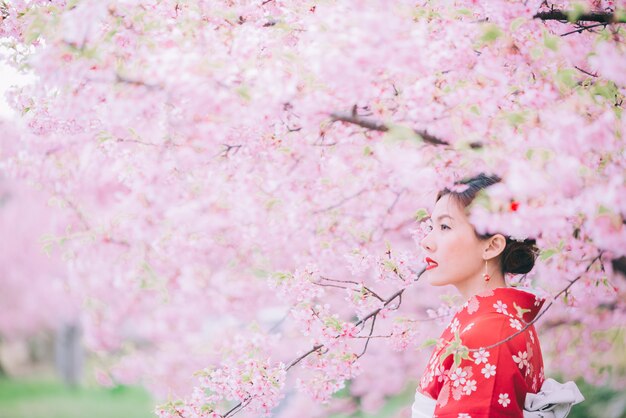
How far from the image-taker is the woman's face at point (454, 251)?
265 cm

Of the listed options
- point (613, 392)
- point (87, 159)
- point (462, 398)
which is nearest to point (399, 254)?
point (462, 398)

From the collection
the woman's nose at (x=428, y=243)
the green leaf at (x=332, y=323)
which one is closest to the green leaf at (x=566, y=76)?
the woman's nose at (x=428, y=243)

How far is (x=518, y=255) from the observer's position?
2.74 metres

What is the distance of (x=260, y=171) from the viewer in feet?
13.6

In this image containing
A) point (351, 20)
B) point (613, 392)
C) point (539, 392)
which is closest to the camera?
point (351, 20)

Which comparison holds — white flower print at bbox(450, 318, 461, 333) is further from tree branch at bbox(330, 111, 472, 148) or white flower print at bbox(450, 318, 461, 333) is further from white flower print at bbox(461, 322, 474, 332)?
tree branch at bbox(330, 111, 472, 148)

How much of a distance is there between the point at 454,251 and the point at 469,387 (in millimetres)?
549

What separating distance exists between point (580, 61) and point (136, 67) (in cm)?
178

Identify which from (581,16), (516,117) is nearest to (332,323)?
(516,117)

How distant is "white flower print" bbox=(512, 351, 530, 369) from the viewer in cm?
240

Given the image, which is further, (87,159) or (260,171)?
(87,159)

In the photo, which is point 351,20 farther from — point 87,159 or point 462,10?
point 87,159

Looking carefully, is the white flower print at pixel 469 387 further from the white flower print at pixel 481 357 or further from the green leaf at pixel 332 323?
the green leaf at pixel 332 323

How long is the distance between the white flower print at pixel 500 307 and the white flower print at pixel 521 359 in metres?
0.15
